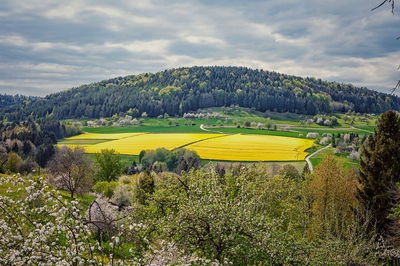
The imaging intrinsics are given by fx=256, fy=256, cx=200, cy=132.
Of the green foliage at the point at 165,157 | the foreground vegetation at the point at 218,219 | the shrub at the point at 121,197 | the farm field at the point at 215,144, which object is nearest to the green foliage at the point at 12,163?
the foreground vegetation at the point at 218,219

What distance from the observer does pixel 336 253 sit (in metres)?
13.3

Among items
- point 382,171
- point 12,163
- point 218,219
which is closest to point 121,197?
point 218,219

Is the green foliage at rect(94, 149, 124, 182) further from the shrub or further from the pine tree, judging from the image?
the pine tree

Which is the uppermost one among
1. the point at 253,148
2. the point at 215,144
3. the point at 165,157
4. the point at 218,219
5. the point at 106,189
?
the point at 218,219

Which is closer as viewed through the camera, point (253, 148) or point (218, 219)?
point (218, 219)

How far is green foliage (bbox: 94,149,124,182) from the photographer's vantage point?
214ft

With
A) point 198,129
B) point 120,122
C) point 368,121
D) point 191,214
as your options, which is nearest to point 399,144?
point 191,214

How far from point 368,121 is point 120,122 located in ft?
516

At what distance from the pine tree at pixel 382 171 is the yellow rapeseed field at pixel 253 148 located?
57717mm

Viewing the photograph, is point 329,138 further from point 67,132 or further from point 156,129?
point 67,132

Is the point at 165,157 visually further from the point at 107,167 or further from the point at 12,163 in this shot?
the point at 12,163

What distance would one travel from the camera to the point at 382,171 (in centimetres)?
2367

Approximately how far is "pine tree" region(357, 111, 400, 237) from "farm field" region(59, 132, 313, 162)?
57.5 metres

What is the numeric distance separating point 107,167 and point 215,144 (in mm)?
47846
